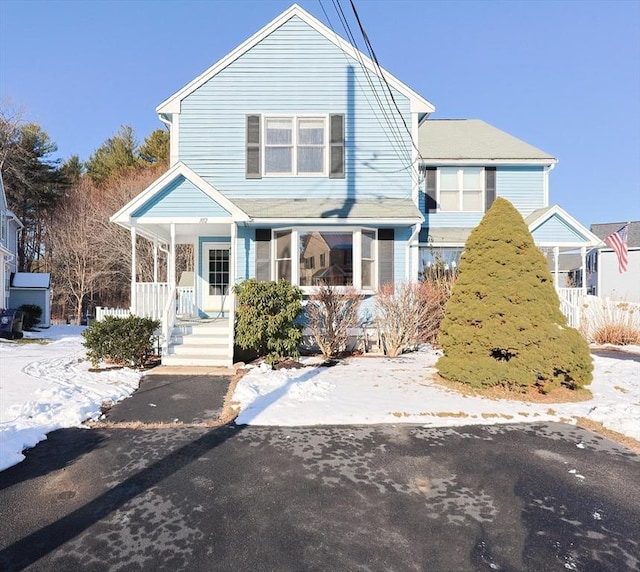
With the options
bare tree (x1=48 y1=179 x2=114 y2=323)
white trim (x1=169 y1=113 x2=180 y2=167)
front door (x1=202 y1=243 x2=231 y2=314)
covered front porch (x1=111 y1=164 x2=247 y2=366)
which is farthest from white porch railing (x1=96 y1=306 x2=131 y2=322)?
bare tree (x1=48 y1=179 x2=114 y2=323)

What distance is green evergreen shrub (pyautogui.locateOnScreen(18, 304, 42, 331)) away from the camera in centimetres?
1917

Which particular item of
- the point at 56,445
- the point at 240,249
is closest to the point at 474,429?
the point at 56,445

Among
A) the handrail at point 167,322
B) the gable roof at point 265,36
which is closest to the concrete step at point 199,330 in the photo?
the handrail at point 167,322

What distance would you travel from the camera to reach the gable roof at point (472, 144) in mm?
13945

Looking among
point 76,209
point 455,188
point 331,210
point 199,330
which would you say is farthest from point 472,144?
point 76,209

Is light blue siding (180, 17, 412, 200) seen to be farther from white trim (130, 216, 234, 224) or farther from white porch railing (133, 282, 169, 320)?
white porch railing (133, 282, 169, 320)

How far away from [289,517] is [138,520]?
3.70 ft

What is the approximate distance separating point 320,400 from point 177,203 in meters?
6.09

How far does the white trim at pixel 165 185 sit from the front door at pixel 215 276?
2427mm

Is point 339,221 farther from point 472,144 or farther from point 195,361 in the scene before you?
point 472,144

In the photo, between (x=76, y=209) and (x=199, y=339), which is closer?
(x=199, y=339)

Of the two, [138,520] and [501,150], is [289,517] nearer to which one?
[138,520]

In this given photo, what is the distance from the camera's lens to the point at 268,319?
8578 mm

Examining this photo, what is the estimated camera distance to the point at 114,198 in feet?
84.9
